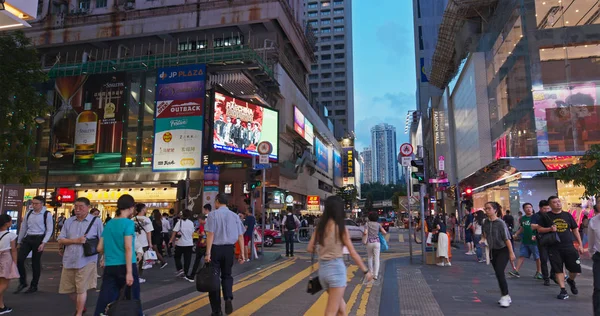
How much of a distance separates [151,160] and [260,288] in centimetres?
2670

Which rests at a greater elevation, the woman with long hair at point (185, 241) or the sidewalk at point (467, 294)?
the woman with long hair at point (185, 241)

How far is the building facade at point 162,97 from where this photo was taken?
104ft

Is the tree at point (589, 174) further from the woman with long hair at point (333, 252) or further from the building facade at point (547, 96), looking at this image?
the woman with long hair at point (333, 252)

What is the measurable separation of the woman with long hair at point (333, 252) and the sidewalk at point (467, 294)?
2568mm

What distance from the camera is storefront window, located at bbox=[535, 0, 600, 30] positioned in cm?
2464

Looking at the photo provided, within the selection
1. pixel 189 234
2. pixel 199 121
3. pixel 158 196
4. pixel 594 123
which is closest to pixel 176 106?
pixel 199 121

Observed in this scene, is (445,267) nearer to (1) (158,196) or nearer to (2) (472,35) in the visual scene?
(1) (158,196)

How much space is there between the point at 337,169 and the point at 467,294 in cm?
7018

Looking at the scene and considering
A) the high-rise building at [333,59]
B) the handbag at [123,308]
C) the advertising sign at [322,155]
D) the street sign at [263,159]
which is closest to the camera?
the handbag at [123,308]

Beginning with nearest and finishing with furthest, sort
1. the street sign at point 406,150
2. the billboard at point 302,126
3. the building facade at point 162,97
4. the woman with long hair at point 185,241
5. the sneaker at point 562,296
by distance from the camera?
the sneaker at point 562,296 → the woman with long hair at point 185,241 → the street sign at point 406,150 → the building facade at point 162,97 → the billboard at point 302,126

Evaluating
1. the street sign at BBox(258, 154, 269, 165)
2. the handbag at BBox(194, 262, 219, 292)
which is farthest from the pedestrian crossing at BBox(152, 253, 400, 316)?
Result: the street sign at BBox(258, 154, 269, 165)

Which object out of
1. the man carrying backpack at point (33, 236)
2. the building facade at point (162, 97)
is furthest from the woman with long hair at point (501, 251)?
the building facade at point (162, 97)

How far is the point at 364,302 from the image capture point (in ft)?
23.2

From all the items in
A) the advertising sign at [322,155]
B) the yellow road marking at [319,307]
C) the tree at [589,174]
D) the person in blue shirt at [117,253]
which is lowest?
the yellow road marking at [319,307]
